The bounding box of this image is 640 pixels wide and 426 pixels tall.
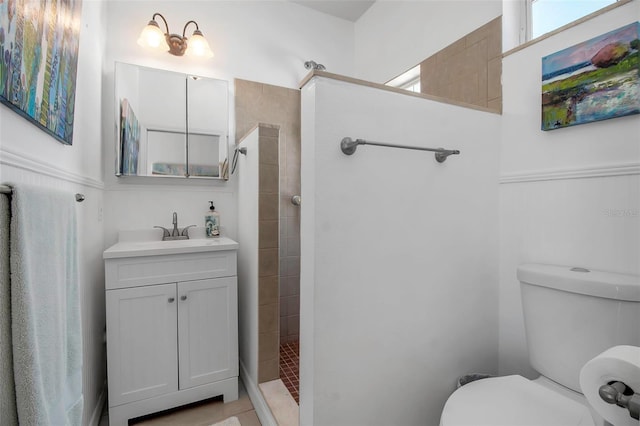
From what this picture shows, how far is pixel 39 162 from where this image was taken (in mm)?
896

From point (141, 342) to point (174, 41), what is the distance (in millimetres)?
1811

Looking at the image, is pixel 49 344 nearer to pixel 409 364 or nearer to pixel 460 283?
pixel 409 364

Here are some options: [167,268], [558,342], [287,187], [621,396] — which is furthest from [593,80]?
[167,268]

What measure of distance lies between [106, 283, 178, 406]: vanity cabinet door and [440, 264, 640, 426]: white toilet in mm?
1346

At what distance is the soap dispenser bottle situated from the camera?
2.01 meters

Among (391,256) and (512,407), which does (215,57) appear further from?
(512,407)

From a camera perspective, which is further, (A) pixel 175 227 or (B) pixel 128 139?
(A) pixel 175 227

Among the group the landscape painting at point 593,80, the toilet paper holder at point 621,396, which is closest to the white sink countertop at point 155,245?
the toilet paper holder at point 621,396

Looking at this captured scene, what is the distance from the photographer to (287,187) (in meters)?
2.31

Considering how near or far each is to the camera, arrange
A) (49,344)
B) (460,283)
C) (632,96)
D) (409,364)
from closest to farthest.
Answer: (49,344) < (632,96) < (409,364) < (460,283)

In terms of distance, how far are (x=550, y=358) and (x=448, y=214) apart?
2.03 ft

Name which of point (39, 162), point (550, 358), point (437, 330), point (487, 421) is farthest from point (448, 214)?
point (39, 162)

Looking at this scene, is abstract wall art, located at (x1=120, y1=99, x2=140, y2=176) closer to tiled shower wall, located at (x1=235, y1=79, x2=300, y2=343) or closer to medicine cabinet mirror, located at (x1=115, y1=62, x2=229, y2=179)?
medicine cabinet mirror, located at (x1=115, y1=62, x2=229, y2=179)

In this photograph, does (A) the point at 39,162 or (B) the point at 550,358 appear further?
(B) the point at 550,358
